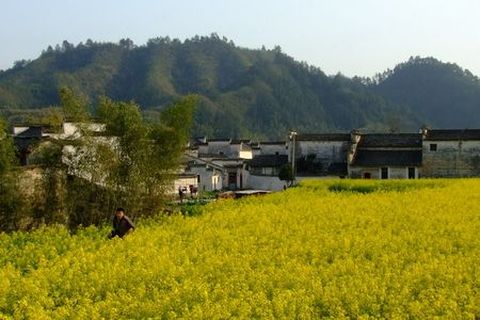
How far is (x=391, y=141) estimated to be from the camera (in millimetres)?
52344

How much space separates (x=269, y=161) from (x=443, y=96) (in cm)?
13380

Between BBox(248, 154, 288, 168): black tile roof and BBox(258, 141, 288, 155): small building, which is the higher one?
BBox(258, 141, 288, 155): small building

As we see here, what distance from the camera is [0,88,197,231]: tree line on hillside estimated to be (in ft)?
70.1

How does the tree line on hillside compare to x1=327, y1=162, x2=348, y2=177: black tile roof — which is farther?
x1=327, y1=162, x2=348, y2=177: black tile roof

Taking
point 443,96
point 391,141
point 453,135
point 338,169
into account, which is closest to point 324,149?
point 338,169

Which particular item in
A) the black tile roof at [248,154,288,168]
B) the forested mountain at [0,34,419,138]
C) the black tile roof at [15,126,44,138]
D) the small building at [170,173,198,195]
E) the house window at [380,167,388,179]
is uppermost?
the forested mountain at [0,34,419,138]

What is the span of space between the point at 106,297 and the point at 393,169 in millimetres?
41820

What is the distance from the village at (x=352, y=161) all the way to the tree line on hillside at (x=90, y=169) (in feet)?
63.8

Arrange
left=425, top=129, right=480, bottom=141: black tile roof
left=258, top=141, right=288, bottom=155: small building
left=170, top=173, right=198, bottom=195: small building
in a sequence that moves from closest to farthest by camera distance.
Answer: left=425, top=129, right=480, bottom=141: black tile roof
left=170, top=173, right=198, bottom=195: small building
left=258, top=141, right=288, bottom=155: small building

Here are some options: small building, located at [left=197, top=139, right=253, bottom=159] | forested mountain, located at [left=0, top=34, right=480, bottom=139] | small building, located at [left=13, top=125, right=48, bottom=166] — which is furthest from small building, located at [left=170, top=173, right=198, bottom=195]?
forested mountain, located at [left=0, top=34, right=480, bottom=139]

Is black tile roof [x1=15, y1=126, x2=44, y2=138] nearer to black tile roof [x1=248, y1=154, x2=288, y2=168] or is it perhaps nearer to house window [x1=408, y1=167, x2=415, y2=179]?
house window [x1=408, y1=167, x2=415, y2=179]

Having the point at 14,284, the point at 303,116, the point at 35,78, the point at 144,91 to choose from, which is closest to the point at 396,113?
the point at 303,116

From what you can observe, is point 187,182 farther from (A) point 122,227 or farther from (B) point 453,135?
(A) point 122,227

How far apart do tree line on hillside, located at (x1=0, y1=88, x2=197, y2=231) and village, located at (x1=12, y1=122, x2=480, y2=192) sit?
63.8 feet
